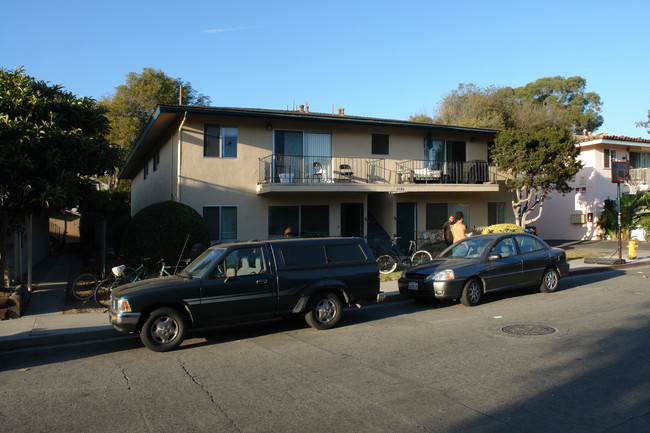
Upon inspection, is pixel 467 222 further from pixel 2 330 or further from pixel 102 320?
pixel 2 330

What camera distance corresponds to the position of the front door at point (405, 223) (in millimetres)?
19453

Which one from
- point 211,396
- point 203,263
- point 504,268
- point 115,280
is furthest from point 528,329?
point 115,280

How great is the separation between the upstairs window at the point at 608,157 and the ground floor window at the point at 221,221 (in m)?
21.2

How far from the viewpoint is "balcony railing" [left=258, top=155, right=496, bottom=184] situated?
1688 centimetres

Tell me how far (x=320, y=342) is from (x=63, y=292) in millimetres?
7935

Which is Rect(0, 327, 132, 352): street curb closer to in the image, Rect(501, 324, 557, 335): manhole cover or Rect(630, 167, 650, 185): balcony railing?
Rect(501, 324, 557, 335): manhole cover

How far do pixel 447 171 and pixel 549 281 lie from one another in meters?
9.42

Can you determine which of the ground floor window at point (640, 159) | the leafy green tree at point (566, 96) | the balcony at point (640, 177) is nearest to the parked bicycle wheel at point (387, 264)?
the balcony at point (640, 177)

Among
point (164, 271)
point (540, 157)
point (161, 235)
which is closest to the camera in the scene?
point (164, 271)

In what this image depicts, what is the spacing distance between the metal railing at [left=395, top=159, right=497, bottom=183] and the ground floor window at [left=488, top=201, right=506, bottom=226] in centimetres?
167

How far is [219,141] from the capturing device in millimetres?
16438

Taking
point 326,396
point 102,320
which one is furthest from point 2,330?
point 326,396

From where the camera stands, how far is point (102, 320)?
9.02 meters

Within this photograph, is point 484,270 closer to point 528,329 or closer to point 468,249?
point 468,249
